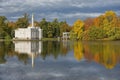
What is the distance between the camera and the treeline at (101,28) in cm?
9475

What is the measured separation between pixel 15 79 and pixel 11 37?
107933 mm

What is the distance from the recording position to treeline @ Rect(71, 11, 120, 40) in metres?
94.8

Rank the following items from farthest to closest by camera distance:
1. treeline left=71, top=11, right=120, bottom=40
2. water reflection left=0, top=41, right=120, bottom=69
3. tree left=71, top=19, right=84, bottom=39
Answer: tree left=71, top=19, right=84, bottom=39
treeline left=71, top=11, right=120, bottom=40
water reflection left=0, top=41, right=120, bottom=69

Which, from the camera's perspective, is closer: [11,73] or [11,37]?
A: [11,73]

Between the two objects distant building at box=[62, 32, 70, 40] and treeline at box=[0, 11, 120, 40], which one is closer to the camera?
treeline at box=[0, 11, 120, 40]

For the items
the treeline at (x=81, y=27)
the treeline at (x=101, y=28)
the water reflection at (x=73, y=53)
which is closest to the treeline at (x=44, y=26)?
the treeline at (x=81, y=27)

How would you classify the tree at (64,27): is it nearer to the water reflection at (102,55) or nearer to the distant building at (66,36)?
the distant building at (66,36)

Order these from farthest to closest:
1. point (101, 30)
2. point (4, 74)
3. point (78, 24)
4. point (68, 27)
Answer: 1. point (68, 27)
2. point (78, 24)
3. point (101, 30)
4. point (4, 74)

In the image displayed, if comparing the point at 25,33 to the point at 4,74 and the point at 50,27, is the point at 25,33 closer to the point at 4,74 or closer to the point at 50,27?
the point at 50,27

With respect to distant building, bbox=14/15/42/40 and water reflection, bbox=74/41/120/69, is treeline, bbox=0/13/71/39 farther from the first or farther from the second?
water reflection, bbox=74/41/120/69

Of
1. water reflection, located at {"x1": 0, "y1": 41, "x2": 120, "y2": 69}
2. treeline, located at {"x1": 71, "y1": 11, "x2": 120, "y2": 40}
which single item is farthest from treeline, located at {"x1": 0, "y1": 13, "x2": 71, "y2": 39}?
water reflection, located at {"x1": 0, "y1": 41, "x2": 120, "y2": 69}

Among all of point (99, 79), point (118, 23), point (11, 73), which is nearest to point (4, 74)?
point (11, 73)

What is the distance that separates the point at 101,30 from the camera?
96062 millimetres

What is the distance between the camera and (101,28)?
3863 inches
